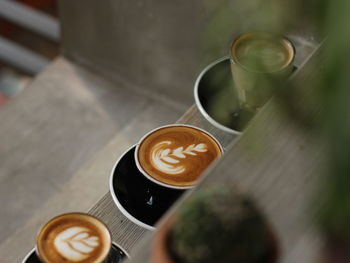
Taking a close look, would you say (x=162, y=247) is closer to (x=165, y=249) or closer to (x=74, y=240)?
(x=165, y=249)

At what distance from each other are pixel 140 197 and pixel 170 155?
0.42ft

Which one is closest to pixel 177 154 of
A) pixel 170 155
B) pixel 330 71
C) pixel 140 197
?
pixel 170 155

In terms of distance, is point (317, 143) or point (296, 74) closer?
point (317, 143)

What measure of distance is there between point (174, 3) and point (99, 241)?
1.46 m

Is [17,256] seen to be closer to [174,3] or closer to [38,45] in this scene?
[174,3]

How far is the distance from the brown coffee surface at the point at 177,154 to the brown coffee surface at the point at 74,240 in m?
0.19

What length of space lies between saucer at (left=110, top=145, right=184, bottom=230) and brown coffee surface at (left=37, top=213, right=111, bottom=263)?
0.39 ft

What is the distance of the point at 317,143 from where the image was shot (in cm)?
116

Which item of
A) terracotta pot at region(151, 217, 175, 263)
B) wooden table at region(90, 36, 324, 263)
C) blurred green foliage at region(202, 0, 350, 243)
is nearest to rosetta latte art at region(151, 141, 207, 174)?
wooden table at region(90, 36, 324, 263)

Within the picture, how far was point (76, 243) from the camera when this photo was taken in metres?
1.46

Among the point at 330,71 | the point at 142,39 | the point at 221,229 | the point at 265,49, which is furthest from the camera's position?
the point at 142,39

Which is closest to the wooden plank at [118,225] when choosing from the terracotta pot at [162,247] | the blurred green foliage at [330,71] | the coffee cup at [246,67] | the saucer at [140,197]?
the saucer at [140,197]

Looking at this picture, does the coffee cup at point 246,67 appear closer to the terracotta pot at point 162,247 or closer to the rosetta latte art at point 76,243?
the rosetta latte art at point 76,243

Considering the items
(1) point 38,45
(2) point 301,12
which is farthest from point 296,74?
(1) point 38,45
